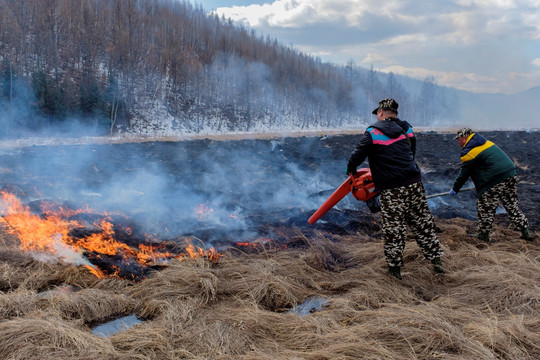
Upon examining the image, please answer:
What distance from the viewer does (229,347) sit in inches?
95.2

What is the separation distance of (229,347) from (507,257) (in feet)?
12.3

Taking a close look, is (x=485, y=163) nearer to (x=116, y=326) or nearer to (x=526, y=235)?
(x=526, y=235)

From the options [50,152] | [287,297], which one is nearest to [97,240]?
[287,297]

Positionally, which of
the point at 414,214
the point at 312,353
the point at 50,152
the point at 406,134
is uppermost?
the point at 406,134

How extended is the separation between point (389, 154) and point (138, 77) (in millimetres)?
39015

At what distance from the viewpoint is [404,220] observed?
12.5 feet

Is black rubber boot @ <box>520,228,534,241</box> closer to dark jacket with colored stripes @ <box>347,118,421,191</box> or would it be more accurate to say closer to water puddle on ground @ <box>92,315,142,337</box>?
dark jacket with colored stripes @ <box>347,118,421,191</box>

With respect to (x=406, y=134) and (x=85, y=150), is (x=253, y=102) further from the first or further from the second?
(x=406, y=134)

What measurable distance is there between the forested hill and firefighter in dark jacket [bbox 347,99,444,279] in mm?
23345

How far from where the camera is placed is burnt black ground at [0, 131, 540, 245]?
6.30m

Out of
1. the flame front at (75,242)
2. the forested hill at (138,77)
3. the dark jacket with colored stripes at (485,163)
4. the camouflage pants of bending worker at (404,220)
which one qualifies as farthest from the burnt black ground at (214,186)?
the forested hill at (138,77)

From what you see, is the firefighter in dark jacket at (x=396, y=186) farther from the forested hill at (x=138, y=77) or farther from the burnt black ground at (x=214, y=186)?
the forested hill at (x=138, y=77)

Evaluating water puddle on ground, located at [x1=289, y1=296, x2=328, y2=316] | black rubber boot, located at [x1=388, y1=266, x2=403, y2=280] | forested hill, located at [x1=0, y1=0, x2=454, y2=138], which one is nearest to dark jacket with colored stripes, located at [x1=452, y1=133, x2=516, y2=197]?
black rubber boot, located at [x1=388, y1=266, x2=403, y2=280]

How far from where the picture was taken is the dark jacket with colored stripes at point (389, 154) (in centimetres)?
370
